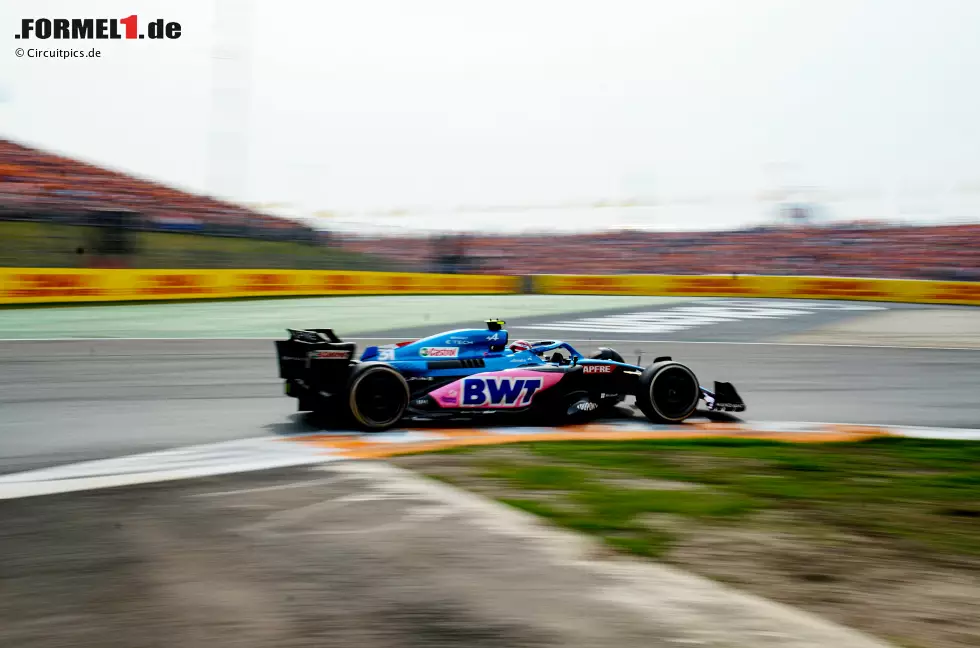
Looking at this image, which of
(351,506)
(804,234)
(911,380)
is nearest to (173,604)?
(351,506)

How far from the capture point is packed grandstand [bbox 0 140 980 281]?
2714 centimetres

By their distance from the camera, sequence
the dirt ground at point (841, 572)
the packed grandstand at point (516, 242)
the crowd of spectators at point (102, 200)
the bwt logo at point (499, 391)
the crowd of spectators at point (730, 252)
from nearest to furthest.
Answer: the dirt ground at point (841, 572), the bwt logo at point (499, 391), the crowd of spectators at point (102, 200), the packed grandstand at point (516, 242), the crowd of spectators at point (730, 252)

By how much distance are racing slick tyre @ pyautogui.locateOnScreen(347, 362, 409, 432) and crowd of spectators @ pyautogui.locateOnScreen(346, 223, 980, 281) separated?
77.4 ft

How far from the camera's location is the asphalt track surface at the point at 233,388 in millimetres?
7734

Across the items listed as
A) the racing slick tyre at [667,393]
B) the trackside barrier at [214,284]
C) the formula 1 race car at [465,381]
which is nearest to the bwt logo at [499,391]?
the formula 1 race car at [465,381]

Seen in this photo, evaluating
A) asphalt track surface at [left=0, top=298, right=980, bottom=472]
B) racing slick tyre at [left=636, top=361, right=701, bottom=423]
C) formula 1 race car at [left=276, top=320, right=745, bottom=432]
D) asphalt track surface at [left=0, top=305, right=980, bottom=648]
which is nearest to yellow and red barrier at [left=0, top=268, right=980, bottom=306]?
asphalt track surface at [left=0, top=298, right=980, bottom=472]

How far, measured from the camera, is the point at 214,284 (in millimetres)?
25766

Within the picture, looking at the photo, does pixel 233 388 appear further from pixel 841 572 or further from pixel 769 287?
pixel 769 287

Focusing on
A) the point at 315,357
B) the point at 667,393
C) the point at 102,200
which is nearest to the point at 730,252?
the point at 102,200

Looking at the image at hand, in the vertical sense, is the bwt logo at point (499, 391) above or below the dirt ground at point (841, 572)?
A: above

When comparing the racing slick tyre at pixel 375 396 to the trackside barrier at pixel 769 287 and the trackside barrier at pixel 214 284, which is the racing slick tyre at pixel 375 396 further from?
the trackside barrier at pixel 769 287

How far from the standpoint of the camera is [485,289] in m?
32.6

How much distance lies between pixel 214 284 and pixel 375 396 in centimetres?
1909

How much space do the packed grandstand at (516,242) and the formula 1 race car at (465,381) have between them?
57.3 feet
